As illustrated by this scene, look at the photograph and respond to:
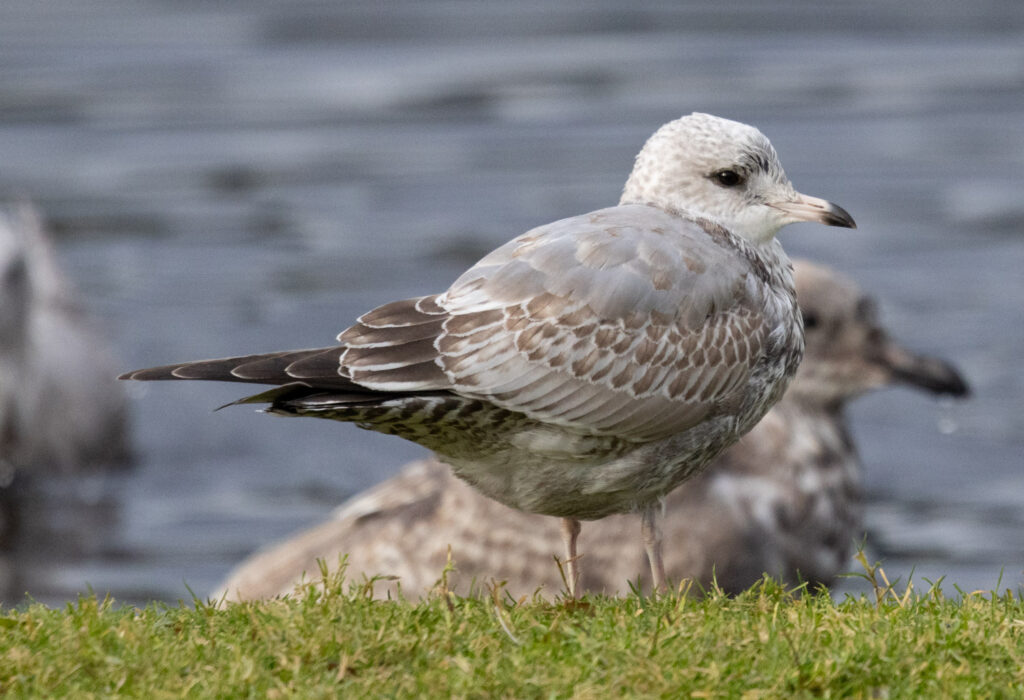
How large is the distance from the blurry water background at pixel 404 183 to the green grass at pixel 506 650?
15.2 ft

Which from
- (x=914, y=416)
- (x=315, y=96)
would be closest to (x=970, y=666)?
(x=914, y=416)

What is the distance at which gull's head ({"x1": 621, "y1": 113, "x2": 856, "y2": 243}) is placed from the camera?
5.54 m

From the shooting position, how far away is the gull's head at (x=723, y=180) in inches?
218

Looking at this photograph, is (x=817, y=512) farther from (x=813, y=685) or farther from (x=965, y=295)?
(x=965, y=295)

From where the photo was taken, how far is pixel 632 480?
16.8 feet

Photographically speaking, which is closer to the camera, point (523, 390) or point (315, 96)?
point (523, 390)

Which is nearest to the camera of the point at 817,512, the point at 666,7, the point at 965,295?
the point at 817,512

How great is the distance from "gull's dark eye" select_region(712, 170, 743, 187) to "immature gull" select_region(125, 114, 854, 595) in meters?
0.24

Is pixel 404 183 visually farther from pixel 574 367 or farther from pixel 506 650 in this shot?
pixel 506 650

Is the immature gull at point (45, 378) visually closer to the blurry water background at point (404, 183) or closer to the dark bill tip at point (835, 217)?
the blurry water background at point (404, 183)

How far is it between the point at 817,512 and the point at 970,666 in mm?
3430

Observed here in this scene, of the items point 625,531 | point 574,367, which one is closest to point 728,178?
point 574,367

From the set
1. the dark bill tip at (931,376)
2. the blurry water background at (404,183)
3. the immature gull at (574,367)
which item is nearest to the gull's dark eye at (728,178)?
the immature gull at (574,367)

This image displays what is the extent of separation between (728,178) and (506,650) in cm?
193
